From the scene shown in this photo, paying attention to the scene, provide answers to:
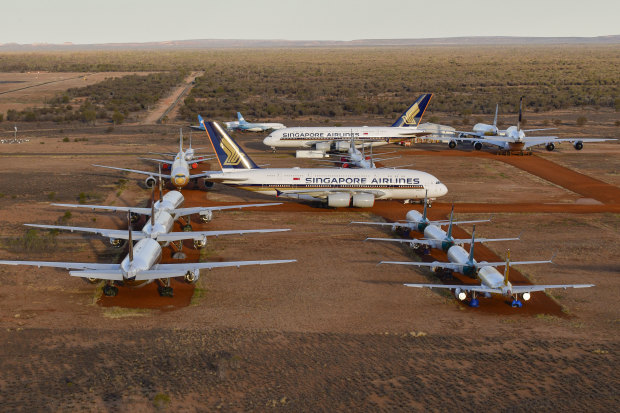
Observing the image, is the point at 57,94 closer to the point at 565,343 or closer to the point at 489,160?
the point at 489,160

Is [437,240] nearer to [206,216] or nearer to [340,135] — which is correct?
[206,216]

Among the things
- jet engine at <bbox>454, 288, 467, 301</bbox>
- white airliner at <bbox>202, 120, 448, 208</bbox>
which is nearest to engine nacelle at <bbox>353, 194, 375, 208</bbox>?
white airliner at <bbox>202, 120, 448, 208</bbox>

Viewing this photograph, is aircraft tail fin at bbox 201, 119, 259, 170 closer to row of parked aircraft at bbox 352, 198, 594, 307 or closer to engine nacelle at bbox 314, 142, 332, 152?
row of parked aircraft at bbox 352, 198, 594, 307

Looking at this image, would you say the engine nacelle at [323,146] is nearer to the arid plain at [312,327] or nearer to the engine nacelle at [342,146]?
the engine nacelle at [342,146]

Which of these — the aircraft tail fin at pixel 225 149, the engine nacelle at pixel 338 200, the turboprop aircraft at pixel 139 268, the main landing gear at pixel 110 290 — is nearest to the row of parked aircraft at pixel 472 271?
the turboprop aircraft at pixel 139 268

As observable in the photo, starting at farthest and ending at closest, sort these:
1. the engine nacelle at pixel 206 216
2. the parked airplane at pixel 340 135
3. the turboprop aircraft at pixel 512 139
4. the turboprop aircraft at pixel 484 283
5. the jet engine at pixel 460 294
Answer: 1. the parked airplane at pixel 340 135
2. the turboprop aircraft at pixel 512 139
3. the engine nacelle at pixel 206 216
4. the jet engine at pixel 460 294
5. the turboprop aircraft at pixel 484 283

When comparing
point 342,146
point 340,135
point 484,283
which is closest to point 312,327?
point 484,283
